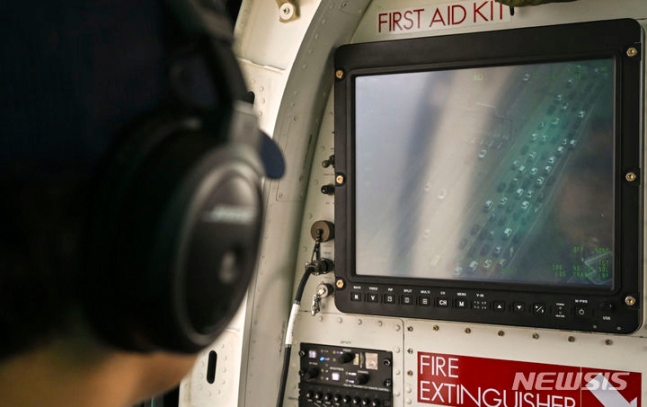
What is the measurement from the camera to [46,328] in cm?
75

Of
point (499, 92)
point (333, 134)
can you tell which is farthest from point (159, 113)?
point (333, 134)

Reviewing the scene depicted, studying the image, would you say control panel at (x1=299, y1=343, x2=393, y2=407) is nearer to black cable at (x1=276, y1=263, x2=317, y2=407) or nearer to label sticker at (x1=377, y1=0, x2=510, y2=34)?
black cable at (x1=276, y1=263, x2=317, y2=407)

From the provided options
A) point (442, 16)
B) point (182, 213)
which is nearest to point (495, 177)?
point (442, 16)

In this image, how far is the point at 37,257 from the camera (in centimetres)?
72

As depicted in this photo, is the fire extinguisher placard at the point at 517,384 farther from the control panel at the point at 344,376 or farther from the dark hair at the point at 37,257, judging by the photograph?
the dark hair at the point at 37,257

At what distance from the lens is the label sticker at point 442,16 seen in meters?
2.42

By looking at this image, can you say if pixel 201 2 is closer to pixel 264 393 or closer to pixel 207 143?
pixel 207 143

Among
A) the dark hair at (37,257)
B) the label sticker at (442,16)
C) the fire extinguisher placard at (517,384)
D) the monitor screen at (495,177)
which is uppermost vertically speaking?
the label sticker at (442,16)

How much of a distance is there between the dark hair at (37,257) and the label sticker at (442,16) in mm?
1953

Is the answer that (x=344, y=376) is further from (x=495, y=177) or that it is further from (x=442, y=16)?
(x=442, y=16)

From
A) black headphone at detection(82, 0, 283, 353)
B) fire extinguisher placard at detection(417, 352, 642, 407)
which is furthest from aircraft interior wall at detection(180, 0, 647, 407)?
black headphone at detection(82, 0, 283, 353)

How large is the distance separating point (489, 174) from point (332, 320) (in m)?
0.79

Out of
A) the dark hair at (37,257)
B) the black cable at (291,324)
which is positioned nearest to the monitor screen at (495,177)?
the black cable at (291,324)

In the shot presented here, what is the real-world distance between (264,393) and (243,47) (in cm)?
125
